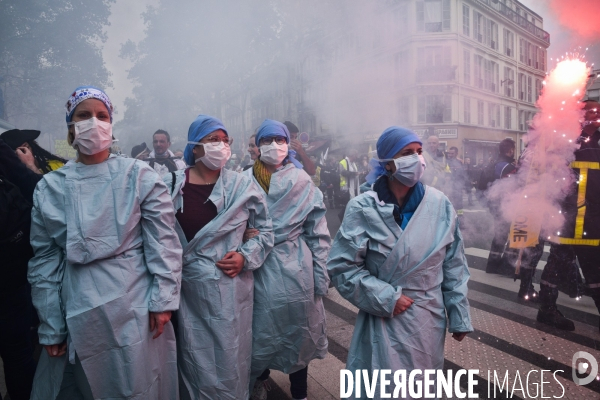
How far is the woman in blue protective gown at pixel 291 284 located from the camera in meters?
2.44

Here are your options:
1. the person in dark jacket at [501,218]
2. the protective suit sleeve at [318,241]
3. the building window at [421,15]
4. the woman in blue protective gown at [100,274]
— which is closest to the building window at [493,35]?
the building window at [421,15]

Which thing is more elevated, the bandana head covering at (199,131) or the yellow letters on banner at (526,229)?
the bandana head covering at (199,131)

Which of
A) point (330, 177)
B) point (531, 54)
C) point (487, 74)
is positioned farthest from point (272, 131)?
point (487, 74)

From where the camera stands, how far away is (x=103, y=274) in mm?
1709

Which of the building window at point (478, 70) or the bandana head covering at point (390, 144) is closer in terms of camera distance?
the bandana head covering at point (390, 144)

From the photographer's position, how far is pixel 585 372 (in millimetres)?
A: 2816

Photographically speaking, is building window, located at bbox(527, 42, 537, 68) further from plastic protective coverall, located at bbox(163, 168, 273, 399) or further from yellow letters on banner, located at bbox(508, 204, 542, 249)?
plastic protective coverall, located at bbox(163, 168, 273, 399)

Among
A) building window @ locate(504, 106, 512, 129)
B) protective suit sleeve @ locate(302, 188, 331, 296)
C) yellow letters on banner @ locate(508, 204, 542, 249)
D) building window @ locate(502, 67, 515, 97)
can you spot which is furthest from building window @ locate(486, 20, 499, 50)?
protective suit sleeve @ locate(302, 188, 331, 296)

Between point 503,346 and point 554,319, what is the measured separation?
0.69 meters

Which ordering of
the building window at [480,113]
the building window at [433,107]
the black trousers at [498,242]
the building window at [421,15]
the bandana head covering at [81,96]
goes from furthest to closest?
the building window at [480,113] → the building window at [433,107] → the building window at [421,15] → the black trousers at [498,242] → the bandana head covering at [81,96]

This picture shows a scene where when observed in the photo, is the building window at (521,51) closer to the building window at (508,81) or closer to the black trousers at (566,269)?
the building window at (508,81)

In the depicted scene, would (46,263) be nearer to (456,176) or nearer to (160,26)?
(456,176)

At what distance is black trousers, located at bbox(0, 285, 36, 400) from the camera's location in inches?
82.0

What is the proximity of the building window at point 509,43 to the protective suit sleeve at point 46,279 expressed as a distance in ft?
50.2
